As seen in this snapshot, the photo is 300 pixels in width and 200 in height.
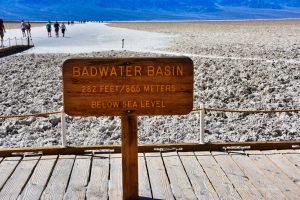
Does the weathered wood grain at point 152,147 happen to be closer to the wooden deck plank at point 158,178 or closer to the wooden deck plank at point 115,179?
the wooden deck plank at point 158,178

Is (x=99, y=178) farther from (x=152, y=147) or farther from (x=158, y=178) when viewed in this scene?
(x=152, y=147)

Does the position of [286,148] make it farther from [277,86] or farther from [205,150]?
[277,86]

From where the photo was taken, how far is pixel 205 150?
8.03 meters

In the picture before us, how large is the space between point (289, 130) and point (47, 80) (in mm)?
11877

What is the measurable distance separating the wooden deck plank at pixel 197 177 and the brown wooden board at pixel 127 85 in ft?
4.07

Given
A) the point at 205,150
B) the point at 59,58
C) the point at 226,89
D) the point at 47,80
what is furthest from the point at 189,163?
the point at 59,58

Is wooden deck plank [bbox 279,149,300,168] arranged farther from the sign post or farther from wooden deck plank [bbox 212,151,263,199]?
the sign post

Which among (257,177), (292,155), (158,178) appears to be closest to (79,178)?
(158,178)

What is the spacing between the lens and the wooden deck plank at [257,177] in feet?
20.7

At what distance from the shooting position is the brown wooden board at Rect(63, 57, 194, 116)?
5.65 m

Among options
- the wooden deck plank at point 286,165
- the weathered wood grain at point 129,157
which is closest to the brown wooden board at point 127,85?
the weathered wood grain at point 129,157

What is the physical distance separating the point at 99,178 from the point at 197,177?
1353mm

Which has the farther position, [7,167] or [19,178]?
[7,167]

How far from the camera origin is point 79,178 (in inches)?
271
